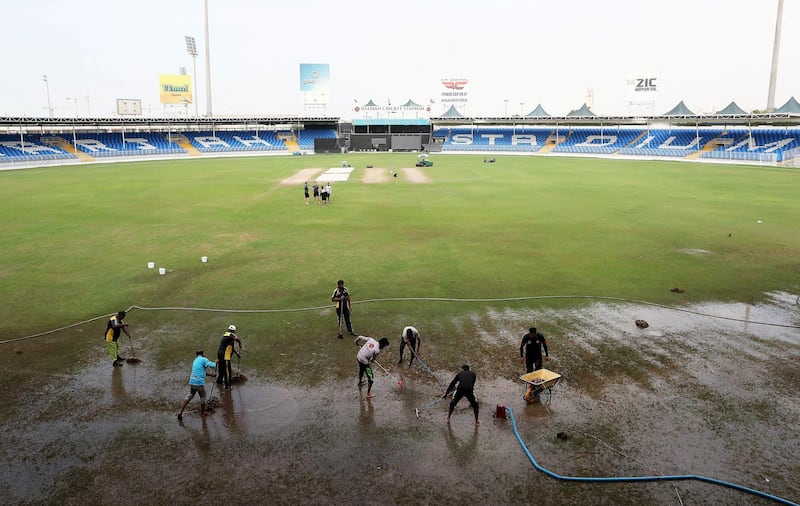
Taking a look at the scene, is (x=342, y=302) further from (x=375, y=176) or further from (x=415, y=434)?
(x=375, y=176)

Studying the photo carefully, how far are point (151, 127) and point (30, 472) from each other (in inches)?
3891

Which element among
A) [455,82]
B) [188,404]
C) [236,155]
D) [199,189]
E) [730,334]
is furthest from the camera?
[455,82]

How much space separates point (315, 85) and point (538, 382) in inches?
4255

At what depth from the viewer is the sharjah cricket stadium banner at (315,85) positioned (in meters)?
110

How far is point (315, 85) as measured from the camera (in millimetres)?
110688

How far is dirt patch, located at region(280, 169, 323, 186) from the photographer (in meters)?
50.8

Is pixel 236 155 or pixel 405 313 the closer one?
pixel 405 313

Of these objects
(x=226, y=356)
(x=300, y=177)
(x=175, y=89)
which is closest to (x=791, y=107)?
(x=300, y=177)

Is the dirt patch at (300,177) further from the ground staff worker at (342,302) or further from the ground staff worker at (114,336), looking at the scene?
the ground staff worker at (114,336)

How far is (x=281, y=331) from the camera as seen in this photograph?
15203 mm

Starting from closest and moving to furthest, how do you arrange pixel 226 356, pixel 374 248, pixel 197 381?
1. pixel 197 381
2. pixel 226 356
3. pixel 374 248

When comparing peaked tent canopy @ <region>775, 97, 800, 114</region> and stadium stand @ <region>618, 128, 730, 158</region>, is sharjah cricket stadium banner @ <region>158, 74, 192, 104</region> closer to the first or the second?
stadium stand @ <region>618, 128, 730, 158</region>

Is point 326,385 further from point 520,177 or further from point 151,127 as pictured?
point 151,127

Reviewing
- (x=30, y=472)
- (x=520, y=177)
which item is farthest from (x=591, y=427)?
(x=520, y=177)
